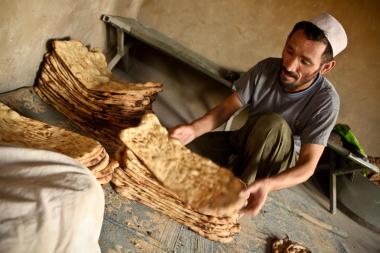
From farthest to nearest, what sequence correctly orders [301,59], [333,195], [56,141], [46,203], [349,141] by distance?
[333,195]
[349,141]
[301,59]
[56,141]
[46,203]

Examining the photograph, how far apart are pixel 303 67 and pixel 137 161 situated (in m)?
1.45

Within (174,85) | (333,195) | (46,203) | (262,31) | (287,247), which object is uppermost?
(262,31)

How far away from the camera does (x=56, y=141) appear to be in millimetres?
2156

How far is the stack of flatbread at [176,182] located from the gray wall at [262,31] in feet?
5.87

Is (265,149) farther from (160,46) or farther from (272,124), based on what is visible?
(160,46)

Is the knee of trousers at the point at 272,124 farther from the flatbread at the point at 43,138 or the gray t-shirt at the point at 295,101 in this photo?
the flatbread at the point at 43,138

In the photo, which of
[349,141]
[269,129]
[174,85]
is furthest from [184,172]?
[174,85]

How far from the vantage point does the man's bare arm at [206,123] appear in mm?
2613

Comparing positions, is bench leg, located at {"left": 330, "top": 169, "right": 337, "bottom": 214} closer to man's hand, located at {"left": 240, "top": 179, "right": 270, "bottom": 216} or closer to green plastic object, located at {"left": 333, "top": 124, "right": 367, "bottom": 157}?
green plastic object, located at {"left": 333, "top": 124, "right": 367, "bottom": 157}

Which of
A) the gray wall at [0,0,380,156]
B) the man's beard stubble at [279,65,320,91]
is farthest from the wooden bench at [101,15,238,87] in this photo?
the man's beard stubble at [279,65,320,91]

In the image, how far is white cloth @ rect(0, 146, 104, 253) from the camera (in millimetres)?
1214

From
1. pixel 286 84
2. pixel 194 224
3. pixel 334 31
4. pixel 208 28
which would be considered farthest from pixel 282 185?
pixel 208 28

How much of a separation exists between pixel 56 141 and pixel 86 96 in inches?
31.9

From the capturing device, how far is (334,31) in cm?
265
